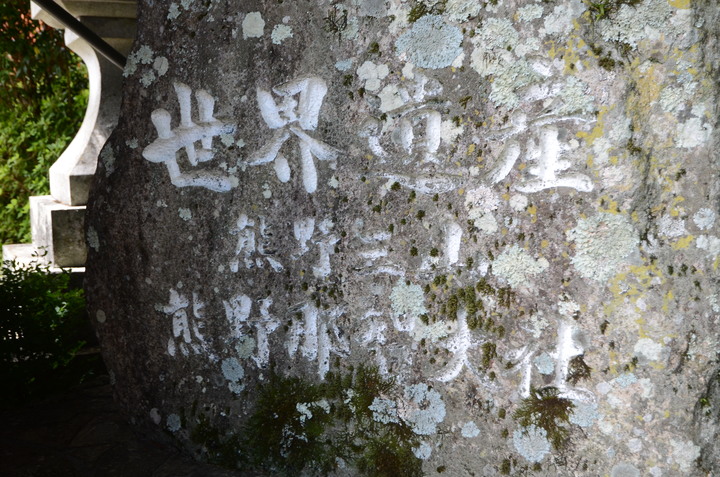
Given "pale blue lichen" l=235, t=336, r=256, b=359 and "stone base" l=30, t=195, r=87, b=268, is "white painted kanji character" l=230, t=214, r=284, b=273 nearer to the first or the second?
"pale blue lichen" l=235, t=336, r=256, b=359

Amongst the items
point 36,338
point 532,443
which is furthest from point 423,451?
point 36,338

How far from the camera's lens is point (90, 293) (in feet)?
9.36

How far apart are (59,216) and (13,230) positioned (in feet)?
9.05

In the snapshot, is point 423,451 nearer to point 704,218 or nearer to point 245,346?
point 245,346

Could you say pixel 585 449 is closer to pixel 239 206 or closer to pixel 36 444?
pixel 239 206

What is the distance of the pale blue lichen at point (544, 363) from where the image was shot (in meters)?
2.12

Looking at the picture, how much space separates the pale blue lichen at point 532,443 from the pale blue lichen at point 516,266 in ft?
1.46

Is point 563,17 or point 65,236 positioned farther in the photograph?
point 65,236

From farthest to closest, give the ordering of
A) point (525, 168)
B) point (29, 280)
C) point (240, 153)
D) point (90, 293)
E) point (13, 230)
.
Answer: point (13, 230)
point (29, 280)
point (90, 293)
point (240, 153)
point (525, 168)

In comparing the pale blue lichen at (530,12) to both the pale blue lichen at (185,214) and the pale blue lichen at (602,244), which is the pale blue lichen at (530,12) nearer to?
the pale blue lichen at (602,244)

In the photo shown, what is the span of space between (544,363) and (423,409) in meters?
0.43

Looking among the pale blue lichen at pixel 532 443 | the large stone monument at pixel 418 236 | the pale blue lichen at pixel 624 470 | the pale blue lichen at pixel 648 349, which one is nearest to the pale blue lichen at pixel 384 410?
the large stone monument at pixel 418 236

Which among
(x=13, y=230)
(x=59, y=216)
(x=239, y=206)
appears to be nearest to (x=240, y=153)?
(x=239, y=206)

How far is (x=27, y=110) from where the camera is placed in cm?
655
